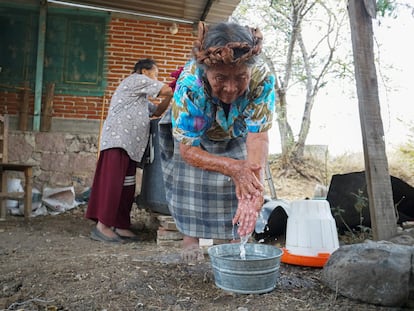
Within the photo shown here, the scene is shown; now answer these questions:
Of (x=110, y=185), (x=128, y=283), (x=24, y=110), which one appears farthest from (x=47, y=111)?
(x=128, y=283)

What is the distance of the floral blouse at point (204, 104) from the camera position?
192 cm

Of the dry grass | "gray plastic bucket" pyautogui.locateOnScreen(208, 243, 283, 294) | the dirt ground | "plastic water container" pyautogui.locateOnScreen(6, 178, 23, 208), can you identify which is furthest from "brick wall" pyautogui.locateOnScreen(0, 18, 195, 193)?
"gray plastic bucket" pyautogui.locateOnScreen(208, 243, 283, 294)

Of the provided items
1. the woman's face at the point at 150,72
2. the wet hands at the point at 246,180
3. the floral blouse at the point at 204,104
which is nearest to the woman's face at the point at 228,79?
the floral blouse at the point at 204,104

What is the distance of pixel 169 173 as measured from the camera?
2.57 m

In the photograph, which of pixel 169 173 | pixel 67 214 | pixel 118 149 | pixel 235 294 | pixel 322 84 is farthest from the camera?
pixel 322 84

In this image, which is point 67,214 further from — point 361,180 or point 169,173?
point 361,180

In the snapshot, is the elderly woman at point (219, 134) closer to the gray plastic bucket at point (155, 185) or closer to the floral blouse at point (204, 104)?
the floral blouse at point (204, 104)

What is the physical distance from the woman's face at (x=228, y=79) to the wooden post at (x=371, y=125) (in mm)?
1048

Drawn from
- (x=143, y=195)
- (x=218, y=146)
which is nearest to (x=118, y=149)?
(x=143, y=195)

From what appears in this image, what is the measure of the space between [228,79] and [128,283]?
116 cm

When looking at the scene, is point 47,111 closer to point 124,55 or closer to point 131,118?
point 124,55

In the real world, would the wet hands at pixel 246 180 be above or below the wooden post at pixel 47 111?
below

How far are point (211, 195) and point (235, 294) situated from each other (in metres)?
0.64

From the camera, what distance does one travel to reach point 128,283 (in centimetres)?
207
